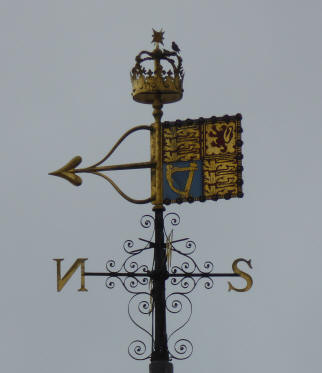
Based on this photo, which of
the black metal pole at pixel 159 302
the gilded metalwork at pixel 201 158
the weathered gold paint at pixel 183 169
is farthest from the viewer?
the weathered gold paint at pixel 183 169

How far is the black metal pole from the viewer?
2281 centimetres

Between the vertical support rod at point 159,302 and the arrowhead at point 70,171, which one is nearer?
the vertical support rod at point 159,302

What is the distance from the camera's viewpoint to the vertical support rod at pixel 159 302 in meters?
22.9

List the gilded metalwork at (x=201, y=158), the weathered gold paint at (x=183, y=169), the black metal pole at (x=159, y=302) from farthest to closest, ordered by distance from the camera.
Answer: the weathered gold paint at (x=183, y=169), the gilded metalwork at (x=201, y=158), the black metal pole at (x=159, y=302)

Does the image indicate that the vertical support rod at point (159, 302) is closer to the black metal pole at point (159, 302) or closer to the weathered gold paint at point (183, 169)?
the black metal pole at point (159, 302)

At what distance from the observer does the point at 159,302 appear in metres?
23.0

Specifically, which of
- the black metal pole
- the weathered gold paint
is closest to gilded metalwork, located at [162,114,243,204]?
the weathered gold paint

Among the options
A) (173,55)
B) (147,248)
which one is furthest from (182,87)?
(147,248)

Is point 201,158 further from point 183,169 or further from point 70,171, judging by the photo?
point 70,171

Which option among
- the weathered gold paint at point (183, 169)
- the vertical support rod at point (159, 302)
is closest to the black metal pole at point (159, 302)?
the vertical support rod at point (159, 302)

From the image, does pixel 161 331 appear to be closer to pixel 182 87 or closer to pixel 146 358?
pixel 146 358

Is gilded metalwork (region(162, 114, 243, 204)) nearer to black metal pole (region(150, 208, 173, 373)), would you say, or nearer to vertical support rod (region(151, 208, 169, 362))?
black metal pole (region(150, 208, 173, 373))

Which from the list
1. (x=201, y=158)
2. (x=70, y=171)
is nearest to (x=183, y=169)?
(x=201, y=158)

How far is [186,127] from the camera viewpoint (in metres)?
23.6
